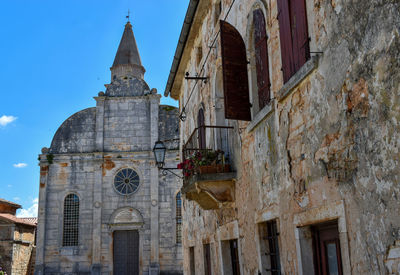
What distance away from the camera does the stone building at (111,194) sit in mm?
27000

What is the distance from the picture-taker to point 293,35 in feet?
18.5

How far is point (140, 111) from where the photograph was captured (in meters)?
29.8

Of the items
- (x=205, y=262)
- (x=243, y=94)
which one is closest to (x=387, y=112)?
(x=243, y=94)

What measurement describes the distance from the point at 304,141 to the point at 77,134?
25.8m

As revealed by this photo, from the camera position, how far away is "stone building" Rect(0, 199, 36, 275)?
96.0 feet

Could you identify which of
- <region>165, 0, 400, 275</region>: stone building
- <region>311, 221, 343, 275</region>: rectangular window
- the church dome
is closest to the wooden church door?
the church dome

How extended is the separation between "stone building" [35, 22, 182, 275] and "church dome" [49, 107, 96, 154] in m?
0.06

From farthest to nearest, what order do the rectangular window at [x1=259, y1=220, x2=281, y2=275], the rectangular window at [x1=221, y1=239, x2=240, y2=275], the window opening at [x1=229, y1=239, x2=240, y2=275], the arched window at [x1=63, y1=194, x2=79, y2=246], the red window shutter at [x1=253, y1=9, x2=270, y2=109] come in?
1. the arched window at [x1=63, y1=194, x2=79, y2=246]
2. the rectangular window at [x1=221, y1=239, x2=240, y2=275]
3. the window opening at [x1=229, y1=239, x2=240, y2=275]
4. the red window shutter at [x1=253, y1=9, x2=270, y2=109]
5. the rectangular window at [x1=259, y1=220, x2=281, y2=275]

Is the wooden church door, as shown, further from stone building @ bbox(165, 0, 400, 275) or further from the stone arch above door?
stone building @ bbox(165, 0, 400, 275)

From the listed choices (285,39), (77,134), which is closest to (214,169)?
(285,39)

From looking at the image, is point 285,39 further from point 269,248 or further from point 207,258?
point 207,258

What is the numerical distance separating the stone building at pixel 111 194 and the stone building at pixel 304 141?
1777 cm

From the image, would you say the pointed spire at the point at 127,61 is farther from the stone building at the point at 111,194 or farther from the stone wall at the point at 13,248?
the stone wall at the point at 13,248

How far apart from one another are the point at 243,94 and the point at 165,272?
841 inches
